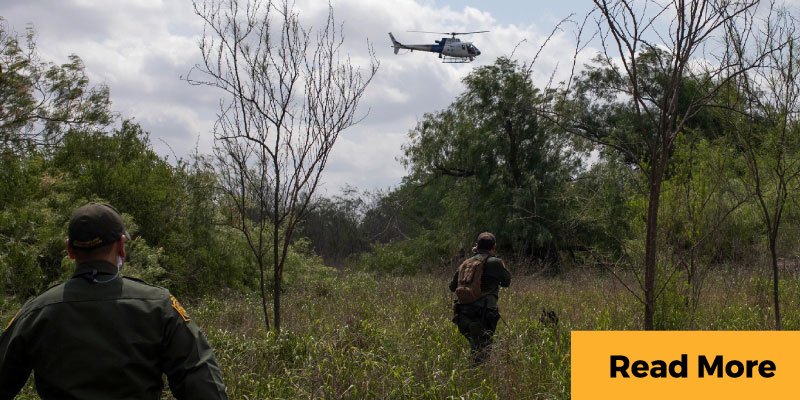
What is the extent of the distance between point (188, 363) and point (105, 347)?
31cm

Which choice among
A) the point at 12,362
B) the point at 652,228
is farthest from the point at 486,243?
the point at 12,362

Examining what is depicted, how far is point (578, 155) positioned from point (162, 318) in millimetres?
21664

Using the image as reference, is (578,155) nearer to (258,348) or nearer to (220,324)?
(220,324)

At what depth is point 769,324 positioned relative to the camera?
283 inches

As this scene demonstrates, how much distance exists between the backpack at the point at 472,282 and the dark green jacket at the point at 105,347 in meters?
4.18

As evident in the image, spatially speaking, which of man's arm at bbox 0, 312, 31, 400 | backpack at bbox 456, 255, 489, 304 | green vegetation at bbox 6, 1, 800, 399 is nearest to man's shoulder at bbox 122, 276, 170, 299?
man's arm at bbox 0, 312, 31, 400

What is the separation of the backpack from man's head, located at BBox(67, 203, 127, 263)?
169 inches

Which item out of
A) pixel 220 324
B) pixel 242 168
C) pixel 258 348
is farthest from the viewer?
pixel 220 324

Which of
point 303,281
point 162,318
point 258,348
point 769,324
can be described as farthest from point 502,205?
point 162,318

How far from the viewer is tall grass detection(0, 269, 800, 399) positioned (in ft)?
17.3

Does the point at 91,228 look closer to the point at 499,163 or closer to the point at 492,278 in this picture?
the point at 492,278

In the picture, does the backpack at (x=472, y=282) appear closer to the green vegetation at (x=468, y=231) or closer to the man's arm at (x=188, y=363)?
the green vegetation at (x=468, y=231)

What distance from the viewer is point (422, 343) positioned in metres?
6.98

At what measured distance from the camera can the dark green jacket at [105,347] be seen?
2.34m
